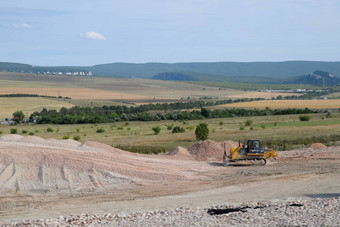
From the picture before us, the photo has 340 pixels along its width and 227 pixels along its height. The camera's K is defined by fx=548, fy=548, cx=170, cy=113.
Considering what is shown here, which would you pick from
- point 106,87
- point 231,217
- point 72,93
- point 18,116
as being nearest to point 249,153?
point 231,217

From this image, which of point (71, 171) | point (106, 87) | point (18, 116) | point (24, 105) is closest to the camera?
point (71, 171)

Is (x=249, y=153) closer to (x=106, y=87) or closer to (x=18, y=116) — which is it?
(x=18, y=116)

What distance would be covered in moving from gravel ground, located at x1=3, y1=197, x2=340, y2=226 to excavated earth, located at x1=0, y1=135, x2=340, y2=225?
1011 mm

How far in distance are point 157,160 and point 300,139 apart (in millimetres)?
16570

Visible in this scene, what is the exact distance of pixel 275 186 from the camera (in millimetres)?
23828

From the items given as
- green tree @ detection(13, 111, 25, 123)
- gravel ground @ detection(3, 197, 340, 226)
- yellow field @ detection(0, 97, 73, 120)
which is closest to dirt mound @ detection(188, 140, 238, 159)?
gravel ground @ detection(3, 197, 340, 226)

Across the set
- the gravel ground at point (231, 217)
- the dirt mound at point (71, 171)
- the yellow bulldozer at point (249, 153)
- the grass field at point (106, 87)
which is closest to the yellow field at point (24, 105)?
the grass field at point (106, 87)

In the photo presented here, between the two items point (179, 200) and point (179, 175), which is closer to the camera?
Result: point (179, 200)

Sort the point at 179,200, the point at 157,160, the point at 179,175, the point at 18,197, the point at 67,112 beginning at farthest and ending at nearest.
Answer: the point at 67,112 → the point at 157,160 → the point at 179,175 → the point at 18,197 → the point at 179,200

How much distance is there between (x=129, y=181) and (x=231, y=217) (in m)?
8.93

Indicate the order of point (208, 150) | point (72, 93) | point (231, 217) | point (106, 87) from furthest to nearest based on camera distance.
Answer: point (106, 87)
point (72, 93)
point (208, 150)
point (231, 217)

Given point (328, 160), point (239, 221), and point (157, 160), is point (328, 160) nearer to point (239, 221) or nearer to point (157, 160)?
point (157, 160)

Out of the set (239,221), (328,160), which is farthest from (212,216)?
(328,160)

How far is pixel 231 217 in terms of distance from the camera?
58.7 feet
